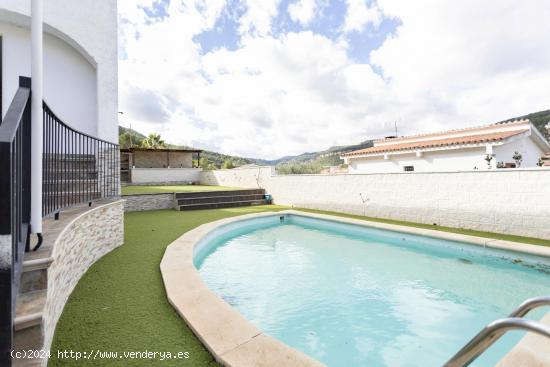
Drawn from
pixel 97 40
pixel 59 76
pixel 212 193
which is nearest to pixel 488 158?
pixel 212 193

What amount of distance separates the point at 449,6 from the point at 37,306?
11.3 m

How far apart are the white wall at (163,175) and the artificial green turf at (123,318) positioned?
17369 mm

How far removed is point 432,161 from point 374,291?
1017 centimetres

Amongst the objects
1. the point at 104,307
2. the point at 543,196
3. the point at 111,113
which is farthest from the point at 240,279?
the point at 543,196

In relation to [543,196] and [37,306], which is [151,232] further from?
[543,196]

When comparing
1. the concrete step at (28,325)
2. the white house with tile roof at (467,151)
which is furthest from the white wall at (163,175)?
the concrete step at (28,325)

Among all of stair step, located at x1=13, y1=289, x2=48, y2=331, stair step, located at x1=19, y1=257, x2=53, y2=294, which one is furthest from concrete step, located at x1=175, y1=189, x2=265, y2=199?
stair step, located at x1=13, y1=289, x2=48, y2=331

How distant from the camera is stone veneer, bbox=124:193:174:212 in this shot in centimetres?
1046

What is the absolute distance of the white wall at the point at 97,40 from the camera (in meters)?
5.66

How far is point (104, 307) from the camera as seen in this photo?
281cm

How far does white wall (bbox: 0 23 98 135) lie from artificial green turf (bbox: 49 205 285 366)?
4.53 m

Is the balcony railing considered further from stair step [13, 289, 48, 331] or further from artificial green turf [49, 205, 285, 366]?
artificial green turf [49, 205, 285, 366]

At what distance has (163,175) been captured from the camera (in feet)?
67.5

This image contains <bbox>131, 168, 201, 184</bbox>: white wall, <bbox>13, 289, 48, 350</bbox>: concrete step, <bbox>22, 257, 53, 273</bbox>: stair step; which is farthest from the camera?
<bbox>131, 168, 201, 184</bbox>: white wall
